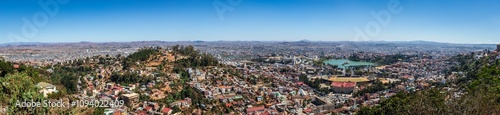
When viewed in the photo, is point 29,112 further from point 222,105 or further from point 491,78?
point 222,105

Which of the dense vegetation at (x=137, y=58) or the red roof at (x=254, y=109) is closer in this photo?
the red roof at (x=254, y=109)

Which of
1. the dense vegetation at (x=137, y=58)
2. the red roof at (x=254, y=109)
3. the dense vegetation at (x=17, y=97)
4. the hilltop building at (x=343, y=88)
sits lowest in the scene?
the hilltop building at (x=343, y=88)

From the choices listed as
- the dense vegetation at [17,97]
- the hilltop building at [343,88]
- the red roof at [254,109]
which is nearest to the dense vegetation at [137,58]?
the red roof at [254,109]

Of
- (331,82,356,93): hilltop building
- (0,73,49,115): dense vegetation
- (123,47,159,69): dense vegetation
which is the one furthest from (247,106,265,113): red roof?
(123,47,159,69): dense vegetation

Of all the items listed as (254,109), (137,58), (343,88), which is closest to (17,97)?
(254,109)

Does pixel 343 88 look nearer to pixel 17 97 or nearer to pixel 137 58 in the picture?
pixel 137 58

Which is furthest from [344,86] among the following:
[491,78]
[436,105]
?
[436,105]

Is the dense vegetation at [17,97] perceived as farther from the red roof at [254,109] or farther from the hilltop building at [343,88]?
the hilltop building at [343,88]

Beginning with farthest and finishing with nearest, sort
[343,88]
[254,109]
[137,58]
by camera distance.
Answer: [137,58] < [343,88] < [254,109]

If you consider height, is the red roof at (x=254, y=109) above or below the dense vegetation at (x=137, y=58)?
below

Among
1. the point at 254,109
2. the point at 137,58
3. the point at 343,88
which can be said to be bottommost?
the point at 343,88

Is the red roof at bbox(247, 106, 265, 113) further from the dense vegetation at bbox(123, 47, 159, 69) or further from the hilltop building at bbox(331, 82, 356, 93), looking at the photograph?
the dense vegetation at bbox(123, 47, 159, 69)
